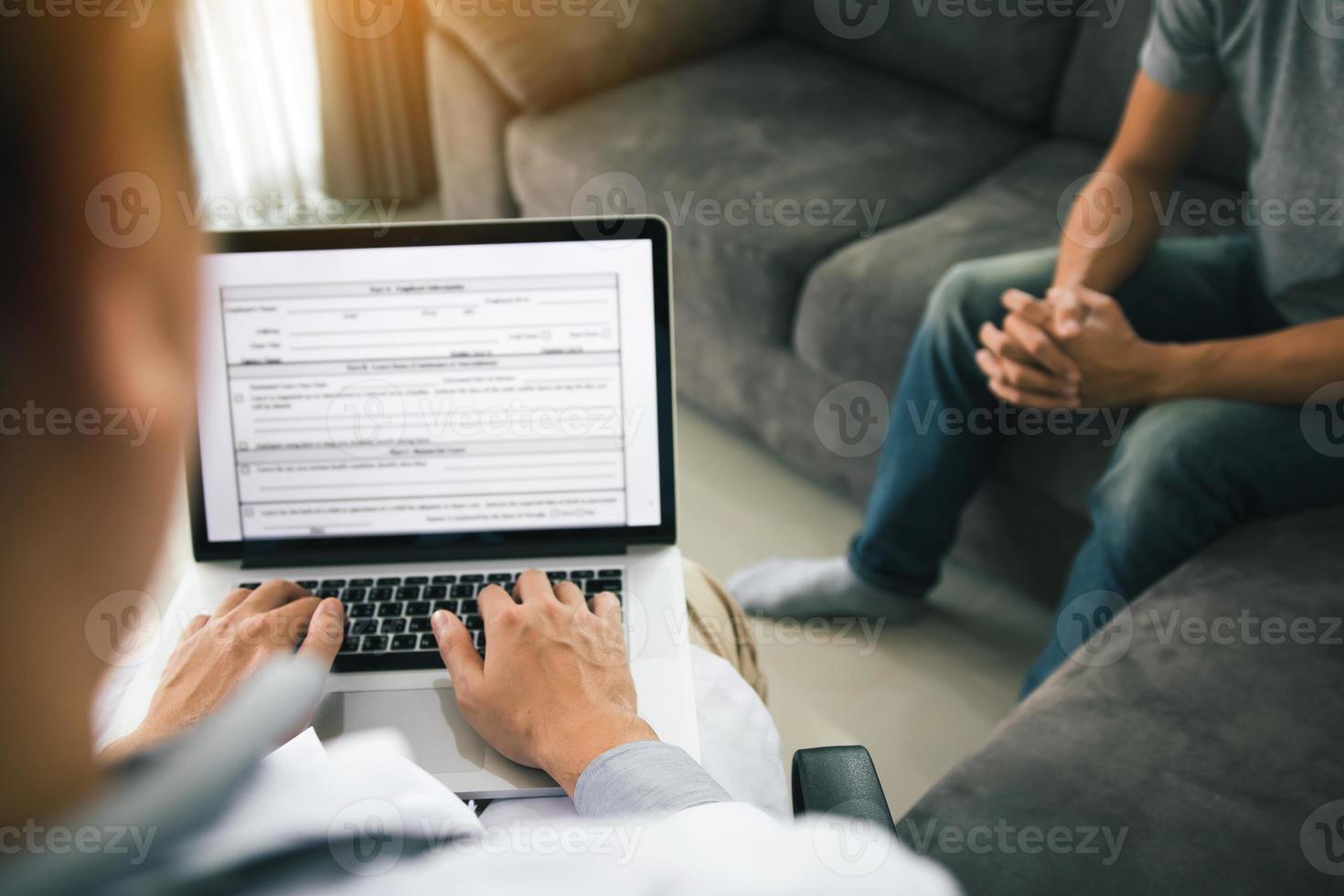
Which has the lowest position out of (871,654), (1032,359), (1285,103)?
(871,654)

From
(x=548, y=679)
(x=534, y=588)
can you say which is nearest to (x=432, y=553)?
(x=534, y=588)

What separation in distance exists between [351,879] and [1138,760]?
72cm

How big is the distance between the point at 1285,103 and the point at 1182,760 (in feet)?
2.60

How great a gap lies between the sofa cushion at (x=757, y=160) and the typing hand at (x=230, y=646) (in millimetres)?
983

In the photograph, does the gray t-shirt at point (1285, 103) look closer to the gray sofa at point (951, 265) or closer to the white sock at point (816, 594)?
the gray sofa at point (951, 265)

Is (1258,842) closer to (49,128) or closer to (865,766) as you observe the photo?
(865,766)

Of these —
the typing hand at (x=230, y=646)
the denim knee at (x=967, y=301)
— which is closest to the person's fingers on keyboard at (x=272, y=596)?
the typing hand at (x=230, y=646)

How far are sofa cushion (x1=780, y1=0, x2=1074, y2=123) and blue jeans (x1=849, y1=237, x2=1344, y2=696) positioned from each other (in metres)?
0.62

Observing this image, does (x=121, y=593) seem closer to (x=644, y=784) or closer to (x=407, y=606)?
(x=644, y=784)

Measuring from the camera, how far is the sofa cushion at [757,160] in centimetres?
158

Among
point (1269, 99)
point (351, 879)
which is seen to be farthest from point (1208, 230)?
point (351, 879)

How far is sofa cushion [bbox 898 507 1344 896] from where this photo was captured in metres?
0.75

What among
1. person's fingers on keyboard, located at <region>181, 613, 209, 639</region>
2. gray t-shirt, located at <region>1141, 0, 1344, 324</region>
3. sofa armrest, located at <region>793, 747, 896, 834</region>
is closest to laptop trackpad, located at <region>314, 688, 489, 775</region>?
person's fingers on keyboard, located at <region>181, 613, 209, 639</region>

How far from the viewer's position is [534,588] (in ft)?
2.63
